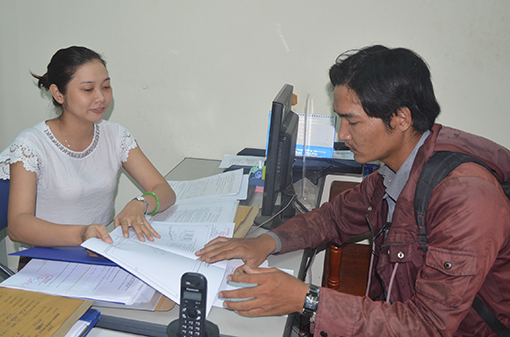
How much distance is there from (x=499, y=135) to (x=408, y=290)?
1464 mm

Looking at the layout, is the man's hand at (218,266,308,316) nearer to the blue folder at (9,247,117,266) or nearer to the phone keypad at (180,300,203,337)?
the phone keypad at (180,300,203,337)

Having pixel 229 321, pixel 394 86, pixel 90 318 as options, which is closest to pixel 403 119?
pixel 394 86

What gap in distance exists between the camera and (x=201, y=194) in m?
1.61

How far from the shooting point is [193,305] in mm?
808

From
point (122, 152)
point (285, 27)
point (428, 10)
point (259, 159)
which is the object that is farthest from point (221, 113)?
point (428, 10)

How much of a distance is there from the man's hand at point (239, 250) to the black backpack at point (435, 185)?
43 centimetres

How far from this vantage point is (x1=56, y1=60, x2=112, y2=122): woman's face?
1468 mm

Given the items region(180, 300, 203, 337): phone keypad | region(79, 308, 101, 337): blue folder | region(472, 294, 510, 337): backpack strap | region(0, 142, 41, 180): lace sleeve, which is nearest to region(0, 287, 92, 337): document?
region(79, 308, 101, 337): blue folder

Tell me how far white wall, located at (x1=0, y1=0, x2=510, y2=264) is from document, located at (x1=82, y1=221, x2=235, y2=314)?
1.19m

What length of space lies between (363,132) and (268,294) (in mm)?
509

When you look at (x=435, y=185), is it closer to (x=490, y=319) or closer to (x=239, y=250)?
(x=490, y=319)

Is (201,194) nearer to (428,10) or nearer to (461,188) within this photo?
(461,188)

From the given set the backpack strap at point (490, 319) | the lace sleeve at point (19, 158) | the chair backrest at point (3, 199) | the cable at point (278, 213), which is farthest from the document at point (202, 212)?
the backpack strap at point (490, 319)

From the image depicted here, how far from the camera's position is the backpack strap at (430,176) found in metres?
0.99
